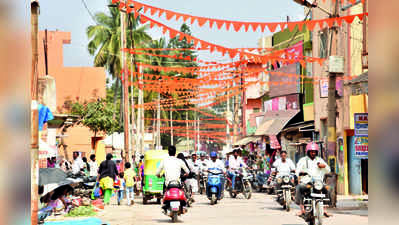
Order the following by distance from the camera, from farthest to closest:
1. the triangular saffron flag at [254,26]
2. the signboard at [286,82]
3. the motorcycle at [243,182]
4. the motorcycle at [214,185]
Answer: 1. the signboard at [286,82]
2. the motorcycle at [243,182]
3. the motorcycle at [214,185]
4. the triangular saffron flag at [254,26]

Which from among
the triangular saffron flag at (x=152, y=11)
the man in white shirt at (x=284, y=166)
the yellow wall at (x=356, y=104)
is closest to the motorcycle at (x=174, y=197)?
the triangular saffron flag at (x=152, y=11)

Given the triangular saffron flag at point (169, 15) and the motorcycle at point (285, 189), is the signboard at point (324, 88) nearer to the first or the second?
the motorcycle at point (285, 189)

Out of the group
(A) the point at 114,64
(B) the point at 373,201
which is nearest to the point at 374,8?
(B) the point at 373,201

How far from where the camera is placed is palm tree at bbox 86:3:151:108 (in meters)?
55.6

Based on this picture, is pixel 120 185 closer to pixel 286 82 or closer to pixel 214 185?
pixel 214 185

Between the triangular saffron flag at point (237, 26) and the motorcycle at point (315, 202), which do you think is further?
the triangular saffron flag at point (237, 26)

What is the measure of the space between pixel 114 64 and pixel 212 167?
36423 mm

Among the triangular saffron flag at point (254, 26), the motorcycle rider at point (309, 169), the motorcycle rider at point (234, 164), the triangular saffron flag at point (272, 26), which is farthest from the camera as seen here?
the motorcycle rider at point (234, 164)

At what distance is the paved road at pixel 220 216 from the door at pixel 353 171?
6914 millimetres

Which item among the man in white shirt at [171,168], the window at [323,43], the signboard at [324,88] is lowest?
the man in white shirt at [171,168]

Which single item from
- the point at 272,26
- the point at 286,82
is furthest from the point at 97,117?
the point at 272,26

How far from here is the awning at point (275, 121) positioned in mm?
40469

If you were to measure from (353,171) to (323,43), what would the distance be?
25.0 feet

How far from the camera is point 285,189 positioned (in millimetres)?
18391
